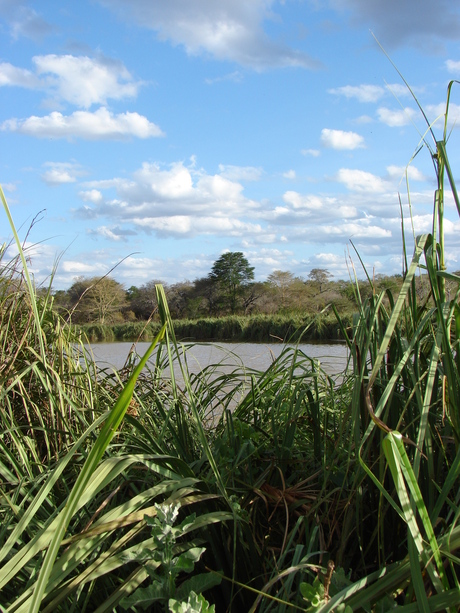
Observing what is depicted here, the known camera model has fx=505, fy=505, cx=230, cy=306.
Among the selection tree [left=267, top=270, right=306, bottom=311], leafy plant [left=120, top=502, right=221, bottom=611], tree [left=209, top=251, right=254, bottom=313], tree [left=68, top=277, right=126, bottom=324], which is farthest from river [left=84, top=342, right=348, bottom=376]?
tree [left=209, top=251, right=254, bottom=313]

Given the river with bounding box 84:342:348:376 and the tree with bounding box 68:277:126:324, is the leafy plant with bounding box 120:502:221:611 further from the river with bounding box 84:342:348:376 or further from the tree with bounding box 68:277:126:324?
the tree with bounding box 68:277:126:324

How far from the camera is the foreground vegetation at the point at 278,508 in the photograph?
621 mm

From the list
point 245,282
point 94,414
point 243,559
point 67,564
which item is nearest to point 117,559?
point 67,564

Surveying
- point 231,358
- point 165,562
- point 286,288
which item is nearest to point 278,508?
point 165,562

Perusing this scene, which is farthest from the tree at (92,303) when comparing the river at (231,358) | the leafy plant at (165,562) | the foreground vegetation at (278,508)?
the leafy plant at (165,562)

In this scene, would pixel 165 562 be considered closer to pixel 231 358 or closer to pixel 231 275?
pixel 231 358

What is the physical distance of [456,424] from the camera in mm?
778

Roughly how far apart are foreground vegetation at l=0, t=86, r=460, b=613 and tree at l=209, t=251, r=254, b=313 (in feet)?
69.5

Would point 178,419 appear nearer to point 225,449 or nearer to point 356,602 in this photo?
point 225,449

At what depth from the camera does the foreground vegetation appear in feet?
2.04

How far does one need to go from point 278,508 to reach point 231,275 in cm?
2490

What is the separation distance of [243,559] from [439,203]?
2.31 feet

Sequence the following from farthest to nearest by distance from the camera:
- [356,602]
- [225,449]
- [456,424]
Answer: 1. [225,449]
2. [456,424]
3. [356,602]

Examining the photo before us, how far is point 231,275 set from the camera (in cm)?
2581
